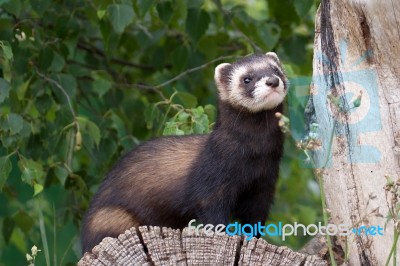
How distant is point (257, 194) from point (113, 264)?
1154mm

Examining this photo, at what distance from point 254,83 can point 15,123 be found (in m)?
1.35

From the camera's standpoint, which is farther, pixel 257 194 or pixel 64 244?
pixel 64 244

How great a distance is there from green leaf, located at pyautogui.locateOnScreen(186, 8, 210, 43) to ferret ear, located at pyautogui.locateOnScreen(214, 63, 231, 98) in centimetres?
125

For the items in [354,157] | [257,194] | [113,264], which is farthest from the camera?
[257,194]

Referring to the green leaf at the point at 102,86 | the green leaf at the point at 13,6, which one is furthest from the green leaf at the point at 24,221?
the green leaf at the point at 13,6

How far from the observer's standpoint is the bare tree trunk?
400 centimetres

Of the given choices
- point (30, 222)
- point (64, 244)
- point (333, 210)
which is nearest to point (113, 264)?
point (333, 210)

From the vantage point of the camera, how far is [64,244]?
781 cm

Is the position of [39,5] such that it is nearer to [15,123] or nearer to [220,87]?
[15,123]

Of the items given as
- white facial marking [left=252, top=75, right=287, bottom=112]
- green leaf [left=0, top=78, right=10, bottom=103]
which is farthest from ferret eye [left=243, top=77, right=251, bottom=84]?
green leaf [left=0, top=78, right=10, bottom=103]

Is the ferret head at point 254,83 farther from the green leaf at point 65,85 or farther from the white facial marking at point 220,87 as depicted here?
the green leaf at point 65,85

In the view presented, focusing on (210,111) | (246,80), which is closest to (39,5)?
(210,111)

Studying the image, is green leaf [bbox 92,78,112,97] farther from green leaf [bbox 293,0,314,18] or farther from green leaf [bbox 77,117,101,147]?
green leaf [bbox 293,0,314,18]

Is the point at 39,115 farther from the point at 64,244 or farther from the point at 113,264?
the point at 113,264
